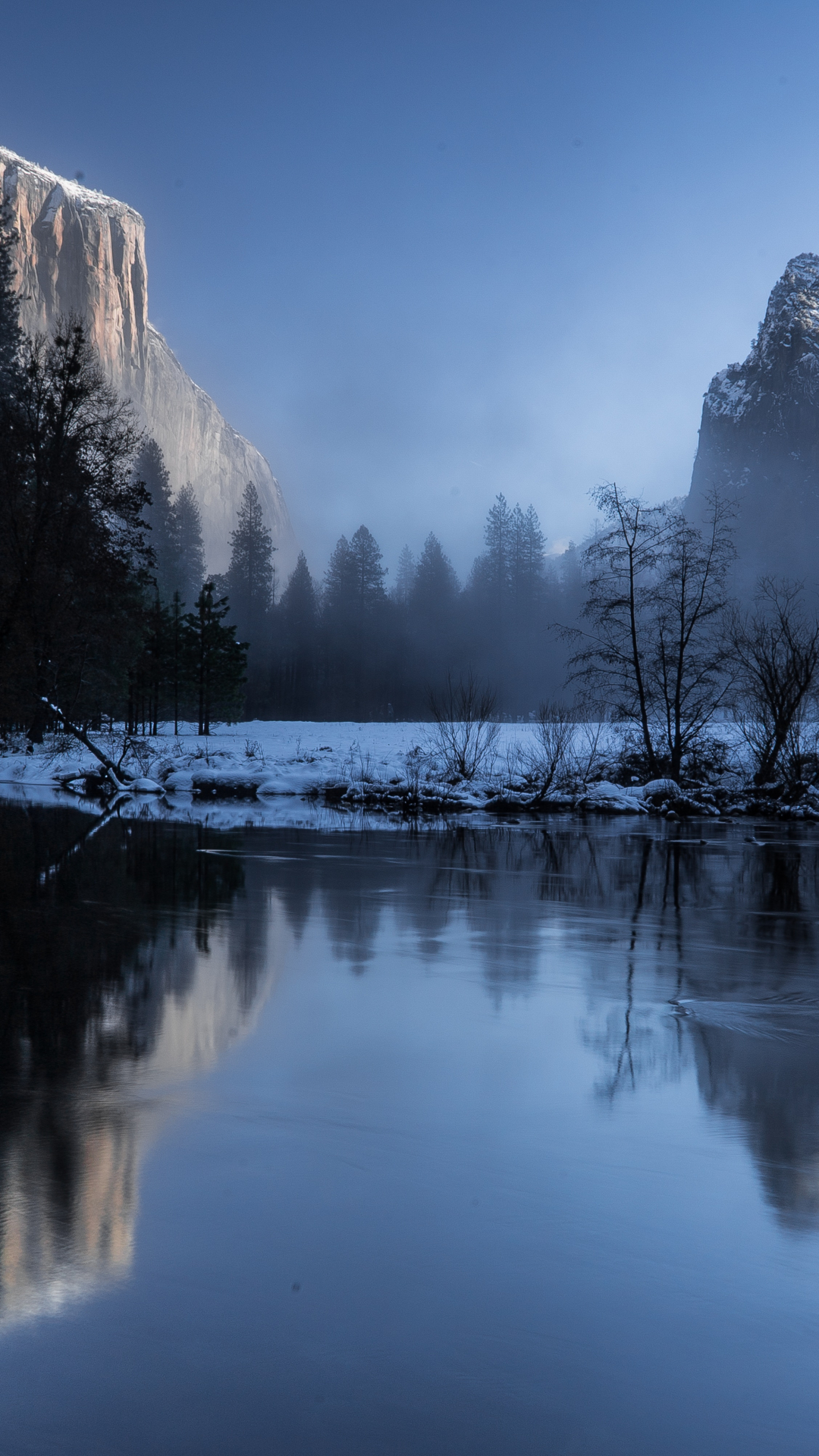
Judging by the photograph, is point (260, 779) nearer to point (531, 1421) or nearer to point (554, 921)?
point (554, 921)

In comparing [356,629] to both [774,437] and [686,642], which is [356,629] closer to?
[686,642]

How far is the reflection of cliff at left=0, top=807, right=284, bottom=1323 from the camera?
2.73 meters

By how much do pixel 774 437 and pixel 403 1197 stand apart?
133723 millimetres

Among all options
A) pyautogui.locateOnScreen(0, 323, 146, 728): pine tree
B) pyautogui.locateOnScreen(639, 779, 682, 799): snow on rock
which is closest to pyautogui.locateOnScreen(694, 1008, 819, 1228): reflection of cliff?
pyautogui.locateOnScreen(639, 779, 682, 799): snow on rock

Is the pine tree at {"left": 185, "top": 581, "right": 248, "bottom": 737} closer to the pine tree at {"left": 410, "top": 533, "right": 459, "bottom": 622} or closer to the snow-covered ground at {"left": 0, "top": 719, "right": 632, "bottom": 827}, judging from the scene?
the snow-covered ground at {"left": 0, "top": 719, "right": 632, "bottom": 827}

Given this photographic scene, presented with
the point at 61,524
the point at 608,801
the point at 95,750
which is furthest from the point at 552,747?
the point at 61,524

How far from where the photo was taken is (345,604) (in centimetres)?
8738

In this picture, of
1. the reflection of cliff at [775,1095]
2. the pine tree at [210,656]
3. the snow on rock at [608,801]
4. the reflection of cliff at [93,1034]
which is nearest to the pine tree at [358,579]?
the pine tree at [210,656]

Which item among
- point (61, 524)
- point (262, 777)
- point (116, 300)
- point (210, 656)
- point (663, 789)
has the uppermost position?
point (116, 300)

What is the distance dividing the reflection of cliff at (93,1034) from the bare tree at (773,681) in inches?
684

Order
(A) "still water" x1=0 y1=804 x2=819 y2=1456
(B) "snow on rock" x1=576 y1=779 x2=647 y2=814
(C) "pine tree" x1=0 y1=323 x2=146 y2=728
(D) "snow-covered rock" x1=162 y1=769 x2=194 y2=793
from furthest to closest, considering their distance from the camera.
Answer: (D) "snow-covered rock" x1=162 y1=769 x2=194 y2=793
(C) "pine tree" x1=0 y1=323 x2=146 y2=728
(B) "snow on rock" x1=576 y1=779 x2=647 y2=814
(A) "still water" x1=0 y1=804 x2=819 y2=1456

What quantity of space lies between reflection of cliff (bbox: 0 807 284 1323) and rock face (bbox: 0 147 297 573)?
151m

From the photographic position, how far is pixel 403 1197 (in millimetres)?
3080

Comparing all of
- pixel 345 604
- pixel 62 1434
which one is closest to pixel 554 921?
pixel 62 1434
